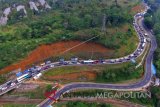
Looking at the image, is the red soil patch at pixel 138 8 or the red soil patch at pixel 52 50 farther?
the red soil patch at pixel 138 8

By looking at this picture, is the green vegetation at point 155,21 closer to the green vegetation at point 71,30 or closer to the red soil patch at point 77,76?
the green vegetation at point 71,30

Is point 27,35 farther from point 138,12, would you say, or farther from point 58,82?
point 138,12

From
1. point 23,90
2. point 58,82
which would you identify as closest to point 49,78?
point 58,82

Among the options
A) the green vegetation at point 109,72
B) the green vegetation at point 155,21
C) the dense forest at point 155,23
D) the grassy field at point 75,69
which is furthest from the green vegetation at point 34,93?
the green vegetation at point 155,21

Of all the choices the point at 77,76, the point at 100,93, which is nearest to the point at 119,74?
the point at 100,93

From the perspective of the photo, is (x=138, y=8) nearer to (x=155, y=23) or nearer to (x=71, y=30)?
(x=155, y=23)

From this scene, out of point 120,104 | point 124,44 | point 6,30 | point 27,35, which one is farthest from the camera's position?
point 6,30
